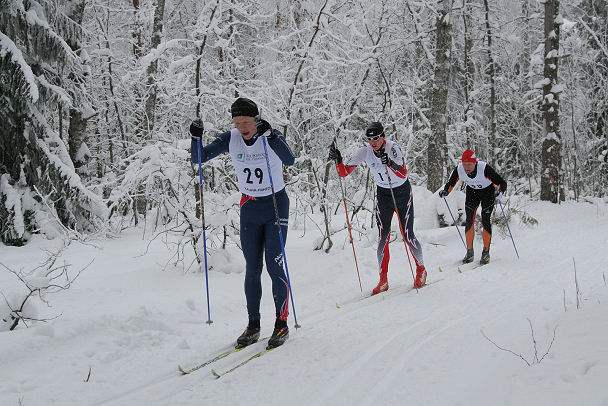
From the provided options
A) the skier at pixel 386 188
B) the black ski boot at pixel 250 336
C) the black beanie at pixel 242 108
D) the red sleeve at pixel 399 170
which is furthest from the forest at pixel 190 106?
the black ski boot at pixel 250 336

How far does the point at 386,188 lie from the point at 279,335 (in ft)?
9.41

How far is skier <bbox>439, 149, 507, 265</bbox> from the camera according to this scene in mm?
7531

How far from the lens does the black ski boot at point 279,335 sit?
3.92 metres

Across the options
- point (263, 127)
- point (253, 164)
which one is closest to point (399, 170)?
point (253, 164)

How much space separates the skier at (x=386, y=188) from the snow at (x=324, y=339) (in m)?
0.41

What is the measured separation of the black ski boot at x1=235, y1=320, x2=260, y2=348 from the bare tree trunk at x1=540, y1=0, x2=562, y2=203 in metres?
13.9

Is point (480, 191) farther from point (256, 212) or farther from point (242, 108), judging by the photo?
point (242, 108)

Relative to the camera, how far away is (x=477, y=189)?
7.91 metres

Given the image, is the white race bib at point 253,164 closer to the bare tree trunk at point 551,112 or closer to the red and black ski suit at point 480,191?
the red and black ski suit at point 480,191

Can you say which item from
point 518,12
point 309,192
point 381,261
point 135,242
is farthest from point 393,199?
point 518,12

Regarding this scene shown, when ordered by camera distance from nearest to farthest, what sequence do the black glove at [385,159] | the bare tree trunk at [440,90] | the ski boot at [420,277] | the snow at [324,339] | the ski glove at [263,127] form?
1. the snow at [324,339]
2. the ski glove at [263,127]
3. the black glove at [385,159]
4. the ski boot at [420,277]
5. the bare tree trunk at [440,90]

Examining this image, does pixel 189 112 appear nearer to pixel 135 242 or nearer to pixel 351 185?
pixel 135 242

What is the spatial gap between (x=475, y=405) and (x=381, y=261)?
11.2 ft

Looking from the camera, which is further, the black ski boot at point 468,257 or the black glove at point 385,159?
the black ski boot at point 468,257
